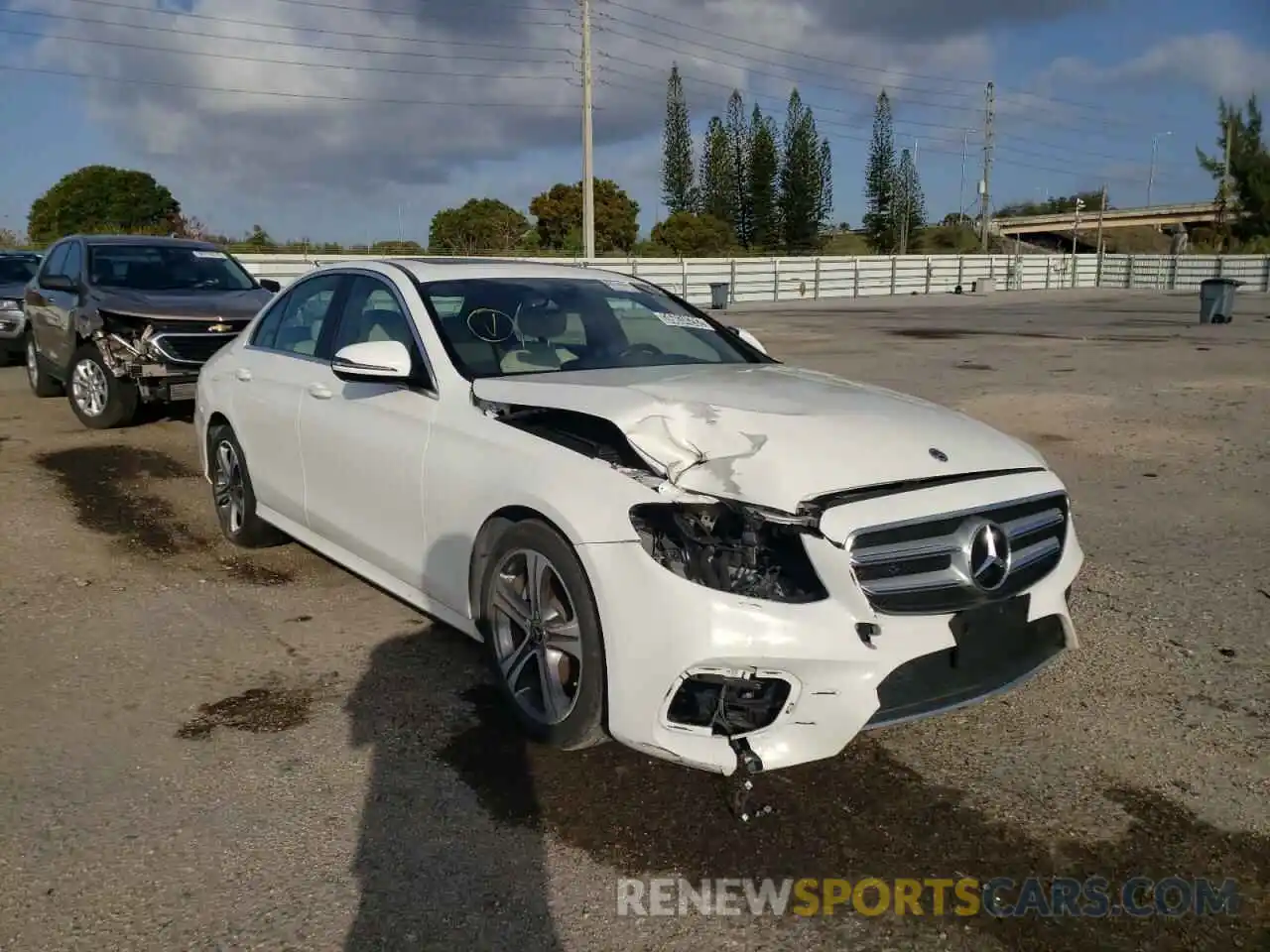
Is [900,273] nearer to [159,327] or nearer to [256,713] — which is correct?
[159,327]

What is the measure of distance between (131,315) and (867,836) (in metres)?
8.24

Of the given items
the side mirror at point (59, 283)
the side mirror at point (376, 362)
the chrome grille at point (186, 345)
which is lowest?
the chrome grille at point (186, 345)

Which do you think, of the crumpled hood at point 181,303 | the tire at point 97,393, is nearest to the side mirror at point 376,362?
the crumpled hood at point 181,303

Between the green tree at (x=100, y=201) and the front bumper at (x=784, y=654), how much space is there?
57.7 meters

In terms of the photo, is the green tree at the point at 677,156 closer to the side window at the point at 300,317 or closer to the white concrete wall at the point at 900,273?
the white concrete wall at the point at 900,273

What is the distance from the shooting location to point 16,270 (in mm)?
15773

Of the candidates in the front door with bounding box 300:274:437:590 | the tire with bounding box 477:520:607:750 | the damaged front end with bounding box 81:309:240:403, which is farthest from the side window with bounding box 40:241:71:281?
the tire with bounding box 477:520:607:750

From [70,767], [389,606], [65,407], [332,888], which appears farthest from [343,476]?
[65,407]

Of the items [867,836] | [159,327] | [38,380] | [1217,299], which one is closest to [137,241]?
[159,327]

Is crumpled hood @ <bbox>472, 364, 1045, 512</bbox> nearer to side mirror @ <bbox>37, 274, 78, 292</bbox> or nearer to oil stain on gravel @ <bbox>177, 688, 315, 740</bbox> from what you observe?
oil stain on gravel @ <bbox>177, 688, 315, 740</bbox>

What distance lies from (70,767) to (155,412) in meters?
7.93

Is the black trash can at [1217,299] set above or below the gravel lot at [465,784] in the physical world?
above

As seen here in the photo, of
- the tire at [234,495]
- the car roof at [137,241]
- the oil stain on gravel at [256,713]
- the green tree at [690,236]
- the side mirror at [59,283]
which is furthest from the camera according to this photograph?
the green tree at [690,236]

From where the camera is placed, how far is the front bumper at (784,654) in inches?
111
